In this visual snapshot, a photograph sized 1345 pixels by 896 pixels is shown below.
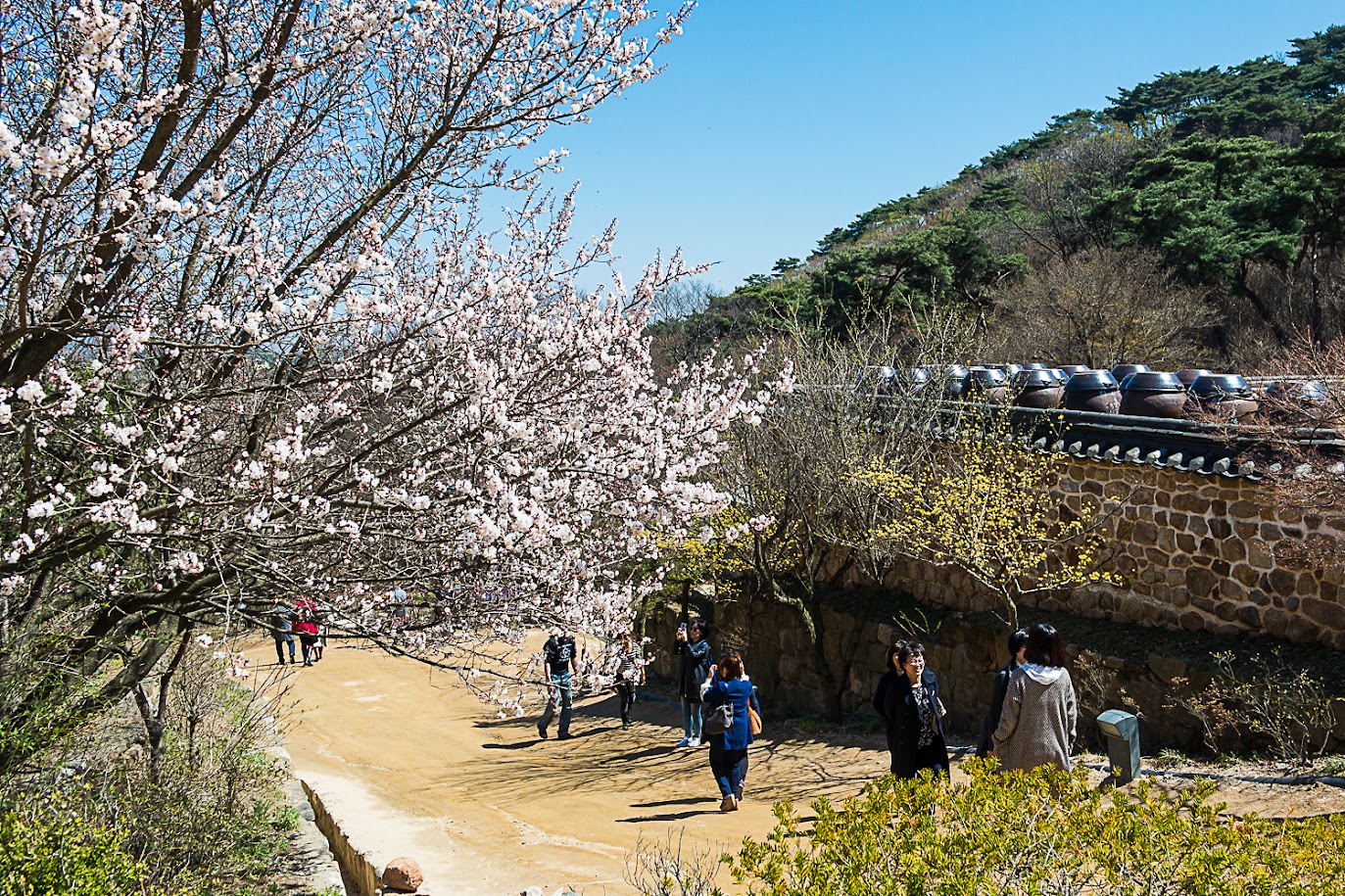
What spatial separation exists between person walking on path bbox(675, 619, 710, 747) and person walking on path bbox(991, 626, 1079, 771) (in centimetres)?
515

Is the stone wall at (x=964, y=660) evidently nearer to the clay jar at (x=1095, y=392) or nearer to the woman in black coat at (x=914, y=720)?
the clay jar at (x=1095, y=392)

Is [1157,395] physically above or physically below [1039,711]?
above

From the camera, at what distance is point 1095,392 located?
12.3 meters

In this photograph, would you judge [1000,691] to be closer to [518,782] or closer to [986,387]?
[518,782]

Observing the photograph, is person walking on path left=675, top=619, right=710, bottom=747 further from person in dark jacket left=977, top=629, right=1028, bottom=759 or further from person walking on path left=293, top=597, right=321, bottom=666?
person walking on path left=293, top=597, right=321, bottom=666

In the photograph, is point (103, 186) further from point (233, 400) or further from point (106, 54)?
point (233, 400)

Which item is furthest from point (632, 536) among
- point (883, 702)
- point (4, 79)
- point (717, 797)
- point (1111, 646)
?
point (1111, 646)

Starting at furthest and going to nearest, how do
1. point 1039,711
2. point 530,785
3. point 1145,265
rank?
point 1145,265, point 530,785, point 1039,711

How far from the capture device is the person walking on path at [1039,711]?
5613mm

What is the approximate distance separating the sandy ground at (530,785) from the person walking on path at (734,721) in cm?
37

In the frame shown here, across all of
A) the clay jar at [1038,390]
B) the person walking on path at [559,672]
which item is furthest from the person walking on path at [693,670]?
the clay jar at [1038,390]

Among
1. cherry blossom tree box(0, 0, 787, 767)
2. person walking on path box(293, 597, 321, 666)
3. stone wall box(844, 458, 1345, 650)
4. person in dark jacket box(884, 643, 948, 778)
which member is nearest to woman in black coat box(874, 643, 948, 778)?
person in dark jacket box(884, 643, 948, 778)

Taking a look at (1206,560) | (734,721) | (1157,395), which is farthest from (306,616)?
(1157,395)

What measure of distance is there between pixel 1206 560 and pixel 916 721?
18.9ft
